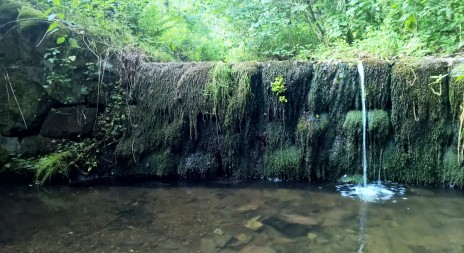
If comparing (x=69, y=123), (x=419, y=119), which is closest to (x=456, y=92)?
(x=419, y=119)

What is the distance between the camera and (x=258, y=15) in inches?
315

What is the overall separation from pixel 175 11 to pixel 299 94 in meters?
4.98

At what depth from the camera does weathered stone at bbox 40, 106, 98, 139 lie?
6199mm

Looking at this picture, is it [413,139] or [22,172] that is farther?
[22,172]

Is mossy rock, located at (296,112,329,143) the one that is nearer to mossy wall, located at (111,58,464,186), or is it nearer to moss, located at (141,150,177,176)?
mossy wall, located at (111,58,464,186)

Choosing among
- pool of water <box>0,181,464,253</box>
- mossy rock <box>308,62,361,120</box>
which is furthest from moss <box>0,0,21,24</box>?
mossy rock <box>308,62,361,120</box>

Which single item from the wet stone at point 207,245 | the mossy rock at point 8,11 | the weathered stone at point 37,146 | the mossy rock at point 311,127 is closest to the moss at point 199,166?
the mossy rock at point 311,127

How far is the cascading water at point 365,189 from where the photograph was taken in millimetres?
4746

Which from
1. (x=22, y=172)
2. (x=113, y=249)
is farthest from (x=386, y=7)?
(x=22, y=172)

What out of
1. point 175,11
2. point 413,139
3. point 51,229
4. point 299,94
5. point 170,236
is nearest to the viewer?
point 170,236

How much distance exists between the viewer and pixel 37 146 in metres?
6.15

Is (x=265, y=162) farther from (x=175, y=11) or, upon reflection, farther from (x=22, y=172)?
(x=175, y=11)

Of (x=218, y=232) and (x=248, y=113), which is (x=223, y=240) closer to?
(x=218, y=232)

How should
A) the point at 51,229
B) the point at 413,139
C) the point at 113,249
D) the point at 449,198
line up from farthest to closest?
the point at 413,139, the point at 449,198, the point at 51,229, the point at 113,249
